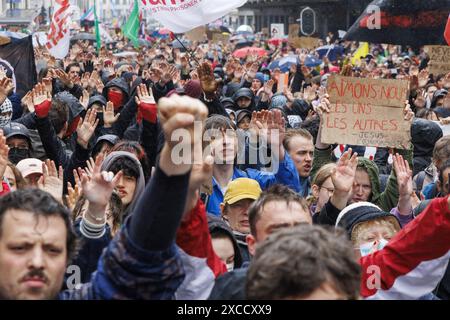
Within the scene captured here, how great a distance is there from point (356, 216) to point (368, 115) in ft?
6.90

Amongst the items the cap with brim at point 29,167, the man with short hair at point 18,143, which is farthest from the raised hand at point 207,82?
the cap with brim at point 29,167

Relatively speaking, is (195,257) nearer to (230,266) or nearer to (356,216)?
(230,266)

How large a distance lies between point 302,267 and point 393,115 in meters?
3.92

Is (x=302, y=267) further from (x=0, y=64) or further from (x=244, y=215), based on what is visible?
(x=0, y=64)

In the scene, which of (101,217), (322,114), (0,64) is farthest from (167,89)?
(101,217)

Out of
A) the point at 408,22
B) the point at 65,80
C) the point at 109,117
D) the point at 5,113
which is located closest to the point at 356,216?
the point at 5,113

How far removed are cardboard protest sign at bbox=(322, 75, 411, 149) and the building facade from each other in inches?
1133

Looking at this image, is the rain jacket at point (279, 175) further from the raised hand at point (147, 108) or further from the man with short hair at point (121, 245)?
Result: the man with short hair at point (121, 245)

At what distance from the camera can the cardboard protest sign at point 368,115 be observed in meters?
5.80

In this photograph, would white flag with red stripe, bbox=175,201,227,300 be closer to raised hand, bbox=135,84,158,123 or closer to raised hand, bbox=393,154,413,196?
raised hand, bbox=393,154,413,196

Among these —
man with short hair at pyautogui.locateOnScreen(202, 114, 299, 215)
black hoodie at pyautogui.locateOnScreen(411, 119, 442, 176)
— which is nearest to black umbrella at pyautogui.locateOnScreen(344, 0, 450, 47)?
black hoodie at pyautogui.locateOnScreen(411, 119, 442, 176)

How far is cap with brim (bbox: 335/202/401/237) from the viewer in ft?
12.6

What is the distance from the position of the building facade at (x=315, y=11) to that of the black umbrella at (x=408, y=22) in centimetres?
2479

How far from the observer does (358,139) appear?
19.2 ft
